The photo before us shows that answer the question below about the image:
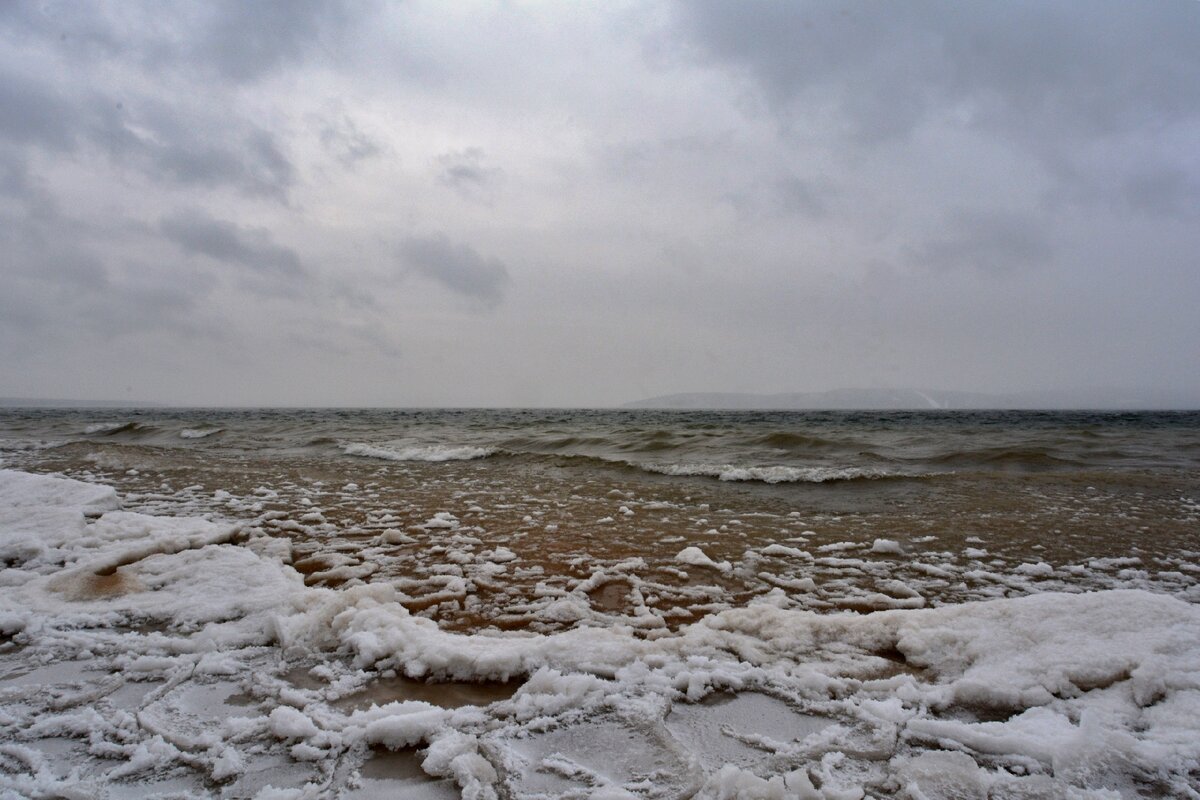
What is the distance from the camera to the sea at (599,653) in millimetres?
1973

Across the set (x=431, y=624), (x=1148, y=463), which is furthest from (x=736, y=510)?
(x=1148, y=463)

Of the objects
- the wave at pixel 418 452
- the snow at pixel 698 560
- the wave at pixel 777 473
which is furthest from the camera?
the wave at pixel 418 452

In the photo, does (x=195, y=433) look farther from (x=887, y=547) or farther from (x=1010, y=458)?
(x=1010, y=458)

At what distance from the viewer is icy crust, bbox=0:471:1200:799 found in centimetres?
192

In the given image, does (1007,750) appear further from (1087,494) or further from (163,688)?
(1087,494)

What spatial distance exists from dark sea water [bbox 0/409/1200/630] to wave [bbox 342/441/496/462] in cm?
13

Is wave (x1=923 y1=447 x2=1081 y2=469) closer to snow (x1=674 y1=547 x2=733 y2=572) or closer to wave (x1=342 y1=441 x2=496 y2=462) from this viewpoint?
snow (x1=674 y1=547 x2=733 y2=572)

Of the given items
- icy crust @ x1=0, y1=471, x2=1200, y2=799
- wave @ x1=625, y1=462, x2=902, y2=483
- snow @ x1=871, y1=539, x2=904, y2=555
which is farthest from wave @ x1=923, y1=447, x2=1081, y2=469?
icy crust @ x1=0, y1=471, x2=1200, y2=799

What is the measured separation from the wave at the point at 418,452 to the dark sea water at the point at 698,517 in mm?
129

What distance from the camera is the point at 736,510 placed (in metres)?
7.20

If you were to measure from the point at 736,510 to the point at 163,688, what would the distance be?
6033 mm

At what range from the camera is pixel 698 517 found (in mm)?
6727

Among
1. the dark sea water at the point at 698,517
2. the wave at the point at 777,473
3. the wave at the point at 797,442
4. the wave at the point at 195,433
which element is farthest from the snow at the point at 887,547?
the wave at the point at 195,433

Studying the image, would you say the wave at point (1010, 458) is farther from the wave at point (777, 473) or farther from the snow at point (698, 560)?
the snow at point (698, 560)
